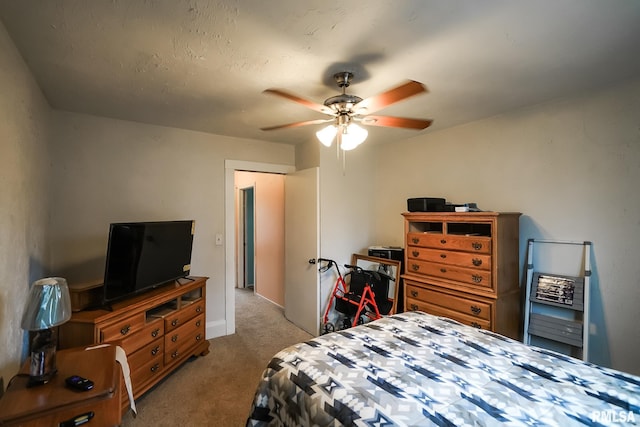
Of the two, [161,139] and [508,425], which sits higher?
[161,139]

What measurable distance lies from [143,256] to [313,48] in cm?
201

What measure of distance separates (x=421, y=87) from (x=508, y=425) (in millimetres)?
1434

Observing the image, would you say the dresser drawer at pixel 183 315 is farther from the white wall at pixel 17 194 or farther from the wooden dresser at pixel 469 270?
the wooden dresser at pixel 469 270

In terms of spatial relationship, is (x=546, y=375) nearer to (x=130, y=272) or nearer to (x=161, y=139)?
(x=130, y=272)

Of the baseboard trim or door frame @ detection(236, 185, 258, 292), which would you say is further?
door frame @ detection(236, 185, 258, 292)

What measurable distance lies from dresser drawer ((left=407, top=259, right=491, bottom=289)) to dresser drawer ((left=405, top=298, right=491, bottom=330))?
0.95ft

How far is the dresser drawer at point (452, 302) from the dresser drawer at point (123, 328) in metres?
2.44

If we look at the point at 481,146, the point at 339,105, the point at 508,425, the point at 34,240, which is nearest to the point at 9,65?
the point at 34,240

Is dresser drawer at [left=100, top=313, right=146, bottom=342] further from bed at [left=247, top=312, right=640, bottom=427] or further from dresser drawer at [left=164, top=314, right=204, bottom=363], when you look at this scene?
bed at [left=247, top=312, right=640, bottom=427]

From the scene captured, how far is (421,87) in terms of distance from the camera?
4.66 feet

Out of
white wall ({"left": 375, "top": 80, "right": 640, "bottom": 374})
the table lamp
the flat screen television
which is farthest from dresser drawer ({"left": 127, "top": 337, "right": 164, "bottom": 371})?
white wall ({"left": 375, "top": 80, "right": 640, "bottom": 374})

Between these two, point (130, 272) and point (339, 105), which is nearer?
point (339, 105)

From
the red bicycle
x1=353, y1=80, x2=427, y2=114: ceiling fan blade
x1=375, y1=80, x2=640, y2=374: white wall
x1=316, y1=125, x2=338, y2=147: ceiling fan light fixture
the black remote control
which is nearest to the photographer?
the black remote control

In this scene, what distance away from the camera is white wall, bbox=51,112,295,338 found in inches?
103
